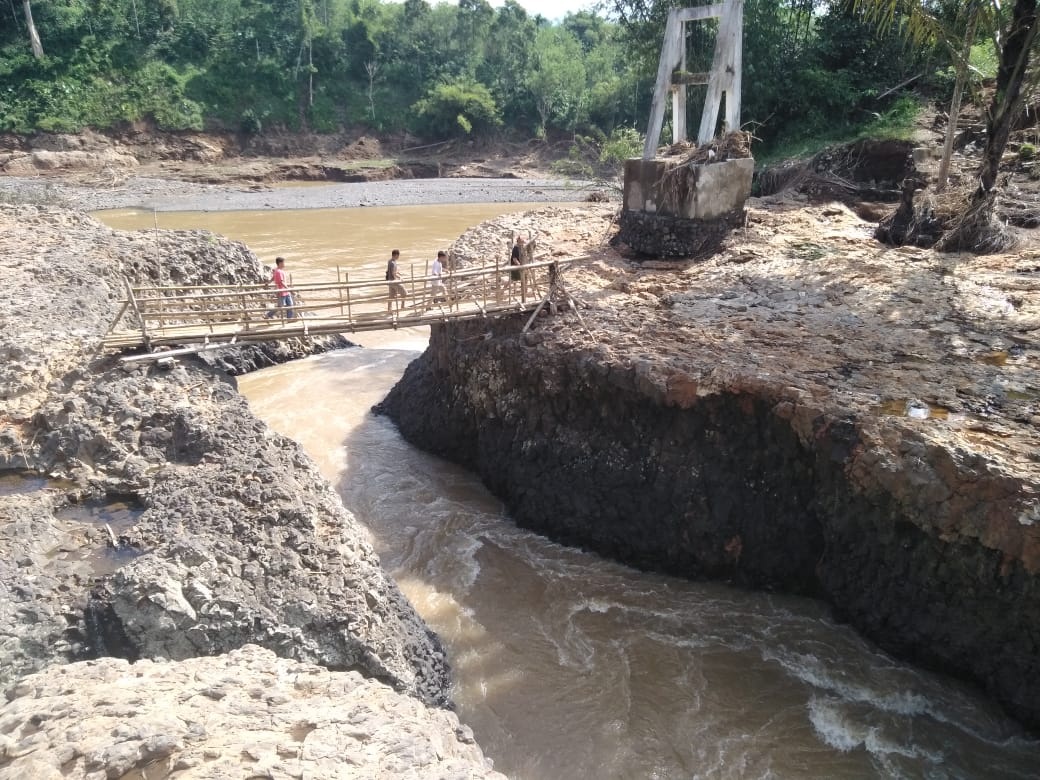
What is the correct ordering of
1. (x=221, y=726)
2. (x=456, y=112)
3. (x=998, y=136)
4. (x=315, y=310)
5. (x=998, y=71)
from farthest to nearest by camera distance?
(x=456, y=112) < (x=998, y=136) < (x=998, y=71) < (x=315, y=310) < (x=221, y=726)

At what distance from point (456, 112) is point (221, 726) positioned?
156 feet

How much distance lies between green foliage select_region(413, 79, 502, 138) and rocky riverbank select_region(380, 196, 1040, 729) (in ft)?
126

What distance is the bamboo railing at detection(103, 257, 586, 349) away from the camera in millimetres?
8680

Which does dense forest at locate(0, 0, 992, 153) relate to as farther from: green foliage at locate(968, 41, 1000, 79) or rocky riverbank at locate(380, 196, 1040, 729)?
rocky riverbank at locate(380, 196, 1040, 729)

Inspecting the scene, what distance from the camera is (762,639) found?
7562 millimetres

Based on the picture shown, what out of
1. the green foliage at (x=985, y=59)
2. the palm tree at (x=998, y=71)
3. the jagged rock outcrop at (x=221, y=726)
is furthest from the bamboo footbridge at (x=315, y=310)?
the green foliage at (x=985, y=59)

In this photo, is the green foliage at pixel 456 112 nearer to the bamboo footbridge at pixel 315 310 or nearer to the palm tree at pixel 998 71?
the palm tree at pixel 998 71

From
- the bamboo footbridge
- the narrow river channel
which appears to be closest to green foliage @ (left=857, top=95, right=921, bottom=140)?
the bamboo footbridge

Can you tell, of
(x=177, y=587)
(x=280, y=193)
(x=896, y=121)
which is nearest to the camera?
(x=177, y=587)

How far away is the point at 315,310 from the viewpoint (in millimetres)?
10047

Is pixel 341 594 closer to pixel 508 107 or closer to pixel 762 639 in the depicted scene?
pixel 762 639

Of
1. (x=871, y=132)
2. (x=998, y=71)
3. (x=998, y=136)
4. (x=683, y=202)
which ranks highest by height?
(x=998, y=71)

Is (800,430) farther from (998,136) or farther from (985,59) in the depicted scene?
(985,59)

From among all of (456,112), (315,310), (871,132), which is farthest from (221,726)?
(456,112)
